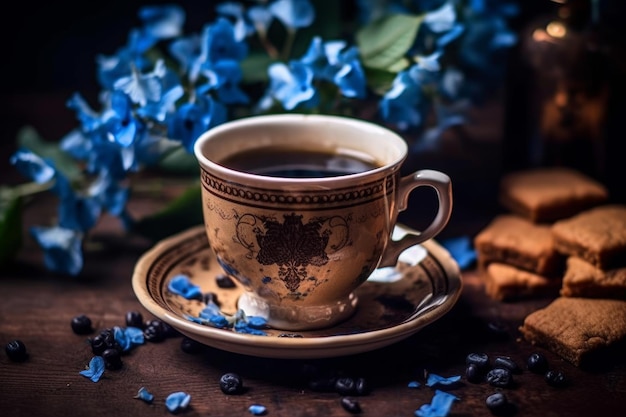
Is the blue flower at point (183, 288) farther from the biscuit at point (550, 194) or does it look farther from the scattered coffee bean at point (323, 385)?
the biscuit at point (550, 194)

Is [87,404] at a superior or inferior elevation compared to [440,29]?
inferior

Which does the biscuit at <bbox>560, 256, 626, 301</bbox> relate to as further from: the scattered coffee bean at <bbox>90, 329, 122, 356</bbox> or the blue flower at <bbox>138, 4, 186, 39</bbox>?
the blue flower at <bbox>138, 4, 186, 39</bbox>

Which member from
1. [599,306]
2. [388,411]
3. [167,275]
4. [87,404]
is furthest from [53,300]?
[599,306]

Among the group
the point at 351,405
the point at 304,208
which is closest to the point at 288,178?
the point at 304,208

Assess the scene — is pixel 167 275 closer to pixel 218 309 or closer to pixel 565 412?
pixel 218 309

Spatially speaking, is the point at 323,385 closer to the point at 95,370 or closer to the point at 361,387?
the point at 361,387

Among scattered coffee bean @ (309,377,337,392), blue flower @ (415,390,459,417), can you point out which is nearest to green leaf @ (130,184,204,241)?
scattered coffee bean @ (309,377,337,392)

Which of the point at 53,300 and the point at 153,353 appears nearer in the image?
the point at 153,353
